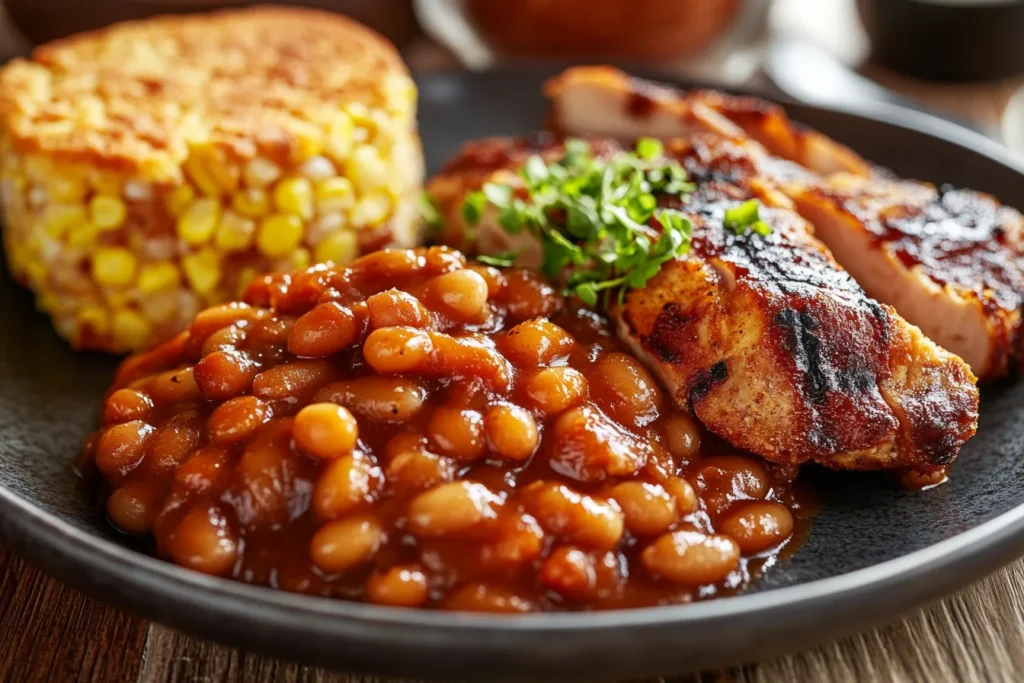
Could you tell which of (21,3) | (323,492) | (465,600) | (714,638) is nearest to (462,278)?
(323,492)

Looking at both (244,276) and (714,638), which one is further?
(244,276)

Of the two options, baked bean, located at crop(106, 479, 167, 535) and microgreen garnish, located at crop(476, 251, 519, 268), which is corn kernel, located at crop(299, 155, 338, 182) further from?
baked bean, located at crop(106, 479, 167, 535)

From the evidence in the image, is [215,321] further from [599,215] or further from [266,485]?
[599,215]

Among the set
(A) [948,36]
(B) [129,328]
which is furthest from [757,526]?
(A) [948,36]

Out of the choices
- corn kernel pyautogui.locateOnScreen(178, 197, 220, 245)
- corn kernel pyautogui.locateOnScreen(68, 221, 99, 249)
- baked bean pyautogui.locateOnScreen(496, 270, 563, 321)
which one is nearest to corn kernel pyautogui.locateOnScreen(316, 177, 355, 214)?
corn kernel pyautogui.locateOnScreen(178, 197, 220, 245)

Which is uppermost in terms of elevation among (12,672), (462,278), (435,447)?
(462,278)

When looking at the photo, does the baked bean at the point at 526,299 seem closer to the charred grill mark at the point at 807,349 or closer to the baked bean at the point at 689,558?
the charred grill mark at the point at 807,349

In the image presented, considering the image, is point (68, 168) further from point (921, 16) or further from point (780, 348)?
point (921, 16)
